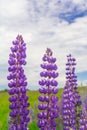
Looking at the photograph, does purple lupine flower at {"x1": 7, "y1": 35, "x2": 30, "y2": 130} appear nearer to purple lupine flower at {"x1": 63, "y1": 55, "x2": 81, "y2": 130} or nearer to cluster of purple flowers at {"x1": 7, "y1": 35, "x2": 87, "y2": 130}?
cluster of purple flowers at {"x1": 7, "y1": 35, "x2": 87, "y2": 130}

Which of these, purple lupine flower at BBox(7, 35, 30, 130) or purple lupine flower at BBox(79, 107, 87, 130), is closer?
purple lupine flower at BBox(79, 107, 87, 130)

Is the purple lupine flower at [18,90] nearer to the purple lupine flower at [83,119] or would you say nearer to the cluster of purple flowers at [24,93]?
the cluster of purple flowers at [24,93]

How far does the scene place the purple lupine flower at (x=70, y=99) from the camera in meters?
7.27

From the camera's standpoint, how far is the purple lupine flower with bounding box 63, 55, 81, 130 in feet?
23.9

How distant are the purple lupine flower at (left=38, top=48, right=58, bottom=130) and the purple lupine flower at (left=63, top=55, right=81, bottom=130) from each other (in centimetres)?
71

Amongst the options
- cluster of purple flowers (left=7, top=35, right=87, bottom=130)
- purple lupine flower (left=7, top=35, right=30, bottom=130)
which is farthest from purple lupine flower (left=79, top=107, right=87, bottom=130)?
purple lupine flower (left=7, top=35, right=30, bottom=130)

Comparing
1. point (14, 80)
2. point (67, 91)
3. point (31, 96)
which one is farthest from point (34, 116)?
point (31, 96)

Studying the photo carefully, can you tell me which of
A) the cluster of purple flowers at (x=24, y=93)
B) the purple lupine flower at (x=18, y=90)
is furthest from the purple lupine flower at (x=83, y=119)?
the purple lupine flower at (x=18, y=90)

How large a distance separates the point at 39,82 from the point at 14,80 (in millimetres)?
374

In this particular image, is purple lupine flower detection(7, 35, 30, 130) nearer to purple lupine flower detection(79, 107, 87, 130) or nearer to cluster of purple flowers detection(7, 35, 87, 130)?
cluster of purple flowers detection(7, 35, 87, 130)

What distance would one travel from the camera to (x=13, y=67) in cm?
661

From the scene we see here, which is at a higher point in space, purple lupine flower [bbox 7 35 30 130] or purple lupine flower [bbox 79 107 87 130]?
purple lupine flower [bbox 7 35 30 130]

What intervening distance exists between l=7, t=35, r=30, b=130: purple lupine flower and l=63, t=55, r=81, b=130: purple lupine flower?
930mm

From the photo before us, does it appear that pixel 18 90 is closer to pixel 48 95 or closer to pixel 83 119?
pixel 48 95
